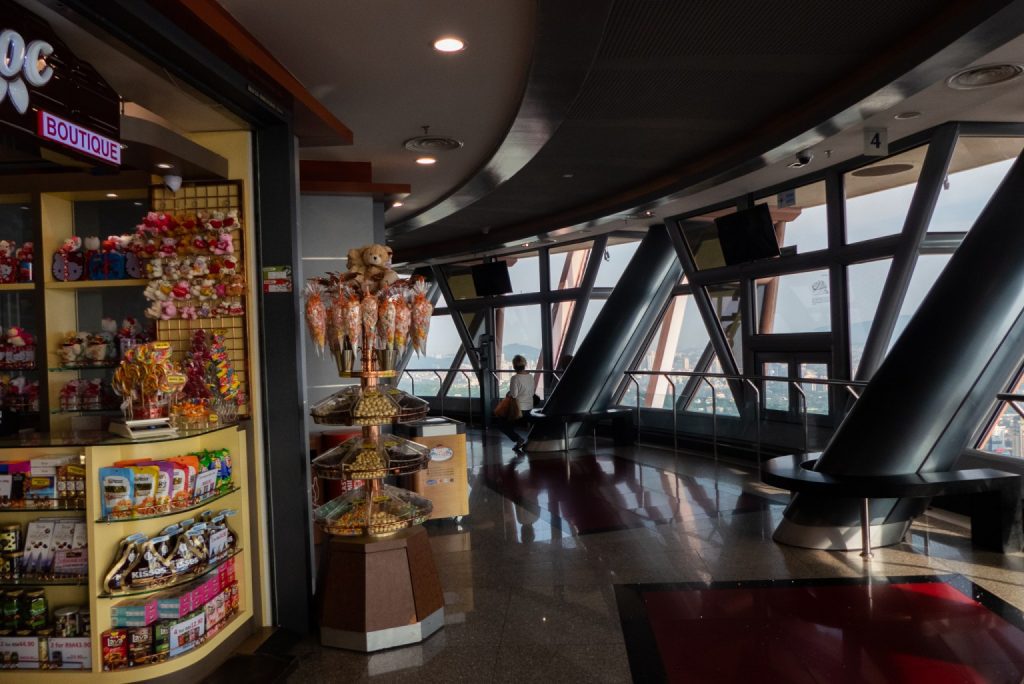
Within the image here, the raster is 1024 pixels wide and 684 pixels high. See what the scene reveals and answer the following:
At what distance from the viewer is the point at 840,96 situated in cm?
543

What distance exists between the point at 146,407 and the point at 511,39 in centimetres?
276

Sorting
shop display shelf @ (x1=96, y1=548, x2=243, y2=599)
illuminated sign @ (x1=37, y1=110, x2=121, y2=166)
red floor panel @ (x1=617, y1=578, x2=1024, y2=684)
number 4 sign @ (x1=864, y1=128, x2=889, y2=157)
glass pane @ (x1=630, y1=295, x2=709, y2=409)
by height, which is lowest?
red floor panel @ (x1=617, y1=578, x2=1024, y2=684)

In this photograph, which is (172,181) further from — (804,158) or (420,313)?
(804,158)

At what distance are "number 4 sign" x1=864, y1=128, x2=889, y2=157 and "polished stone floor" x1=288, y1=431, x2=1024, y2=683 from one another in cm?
306

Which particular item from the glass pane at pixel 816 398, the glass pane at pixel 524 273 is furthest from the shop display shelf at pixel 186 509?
the glass pane at pixel 524 273

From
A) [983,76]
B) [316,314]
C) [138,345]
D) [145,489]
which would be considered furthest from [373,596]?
[983,76]

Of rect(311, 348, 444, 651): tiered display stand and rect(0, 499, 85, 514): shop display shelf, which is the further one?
rect(311, 348, 444, 651): tiered display stand

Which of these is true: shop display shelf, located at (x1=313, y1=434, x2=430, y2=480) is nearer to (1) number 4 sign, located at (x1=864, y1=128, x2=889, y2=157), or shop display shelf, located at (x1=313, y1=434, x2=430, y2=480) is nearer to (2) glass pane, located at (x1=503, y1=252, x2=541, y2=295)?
(1) number 4 sign, located at (x1=864, y1=128, x2=889, y2=157)

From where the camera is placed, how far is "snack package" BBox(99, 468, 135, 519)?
329cm

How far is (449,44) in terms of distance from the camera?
4.39 metres

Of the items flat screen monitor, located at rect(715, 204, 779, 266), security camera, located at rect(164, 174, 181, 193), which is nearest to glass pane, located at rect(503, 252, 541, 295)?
flat screen monitor, located at rect(715, 204, 779, 266)

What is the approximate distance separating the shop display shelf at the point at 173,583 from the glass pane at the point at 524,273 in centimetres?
1054

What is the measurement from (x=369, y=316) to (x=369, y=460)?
0.75 metres

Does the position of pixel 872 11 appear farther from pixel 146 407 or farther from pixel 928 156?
pixel 146 407
